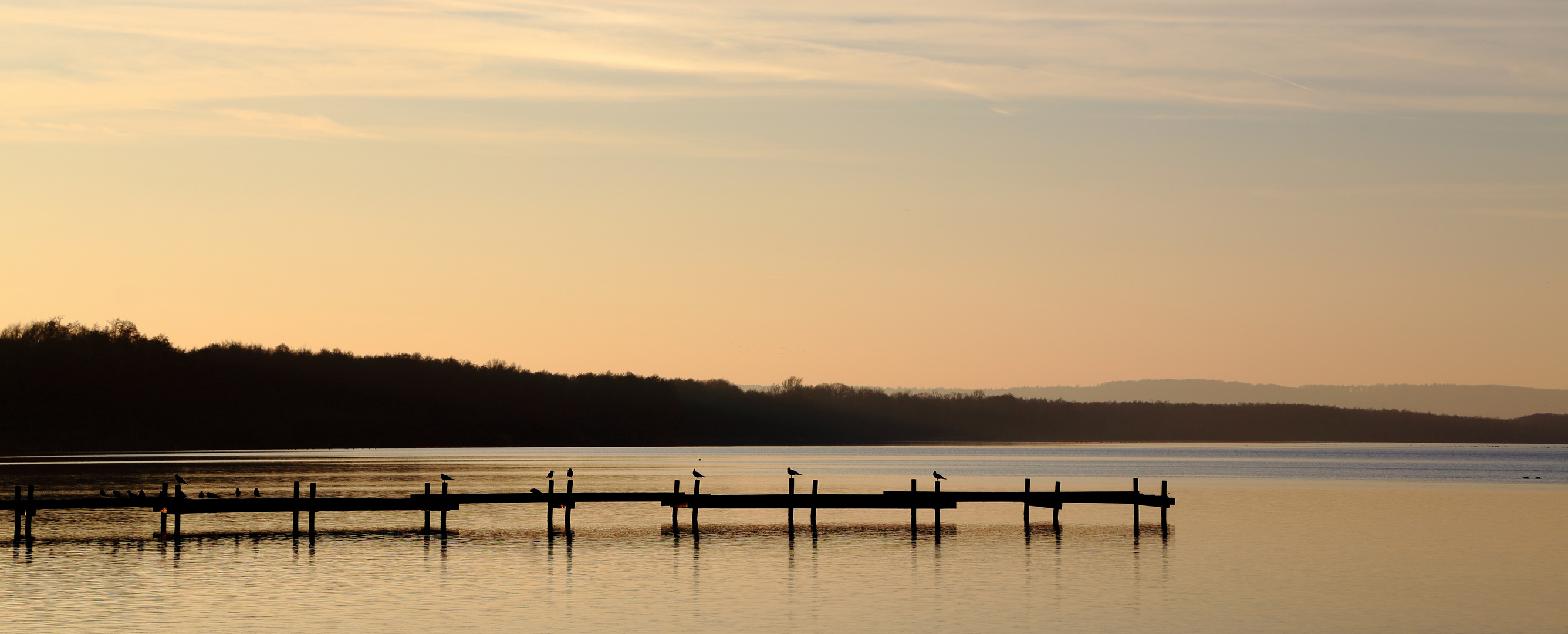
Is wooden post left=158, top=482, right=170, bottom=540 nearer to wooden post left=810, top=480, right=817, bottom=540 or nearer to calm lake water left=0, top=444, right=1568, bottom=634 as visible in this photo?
calm lake water left=0, top=444, right=1568, bottom=634

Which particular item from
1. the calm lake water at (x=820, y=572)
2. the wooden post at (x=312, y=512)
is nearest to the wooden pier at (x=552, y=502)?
the wooden post at (x=312, y=512)

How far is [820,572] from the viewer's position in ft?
131

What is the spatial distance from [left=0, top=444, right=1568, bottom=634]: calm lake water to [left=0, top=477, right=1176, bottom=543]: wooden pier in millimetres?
938

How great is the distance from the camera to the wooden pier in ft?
167

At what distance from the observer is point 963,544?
48.7m

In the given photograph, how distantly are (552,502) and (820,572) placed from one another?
16229 mm

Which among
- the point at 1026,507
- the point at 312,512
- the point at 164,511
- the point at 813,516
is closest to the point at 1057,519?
the point at 1026,507

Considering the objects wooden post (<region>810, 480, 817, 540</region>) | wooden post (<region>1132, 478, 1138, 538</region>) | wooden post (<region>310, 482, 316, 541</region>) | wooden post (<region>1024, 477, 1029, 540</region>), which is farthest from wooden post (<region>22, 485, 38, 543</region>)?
wooden post (<region>1132, 478, 1138, 538</region>)

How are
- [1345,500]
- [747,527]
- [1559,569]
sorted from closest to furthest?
[1559,569]
[747,527]
[1345,500]

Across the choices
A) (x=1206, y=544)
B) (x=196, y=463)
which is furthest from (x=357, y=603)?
(x=196, y=463)

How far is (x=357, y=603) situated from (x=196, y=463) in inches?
4935

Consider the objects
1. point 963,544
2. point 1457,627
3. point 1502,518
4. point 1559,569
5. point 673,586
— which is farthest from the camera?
point 1502,518

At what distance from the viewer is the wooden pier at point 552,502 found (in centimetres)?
5097

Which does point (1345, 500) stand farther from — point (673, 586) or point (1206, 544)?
point (673, 586)
